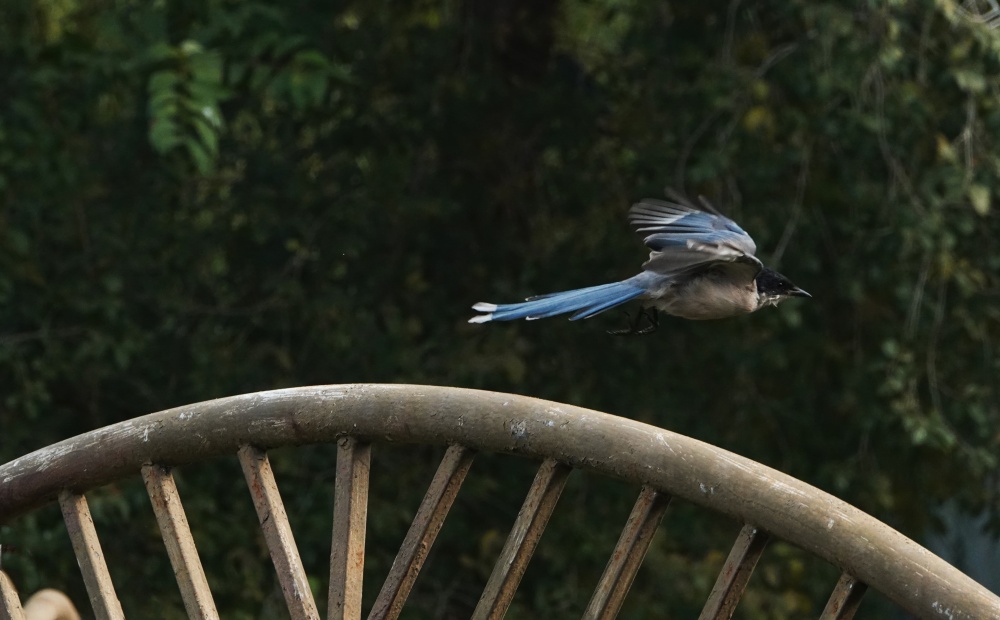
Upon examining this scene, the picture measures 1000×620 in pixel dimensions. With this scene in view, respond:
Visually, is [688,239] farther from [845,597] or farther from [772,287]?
[845,597]

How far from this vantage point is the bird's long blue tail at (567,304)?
10.2 feet

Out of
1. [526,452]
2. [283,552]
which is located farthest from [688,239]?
[283,552]

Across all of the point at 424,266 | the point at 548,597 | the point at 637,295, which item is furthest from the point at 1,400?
the point at 637,295

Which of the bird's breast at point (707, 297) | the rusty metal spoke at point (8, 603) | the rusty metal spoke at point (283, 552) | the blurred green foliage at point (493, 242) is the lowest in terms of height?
the blurred green foliage at point (493, 242)

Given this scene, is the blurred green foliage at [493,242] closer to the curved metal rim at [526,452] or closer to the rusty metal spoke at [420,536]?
the curved metal rim at [526,452]

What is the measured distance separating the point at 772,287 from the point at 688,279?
0.35 m

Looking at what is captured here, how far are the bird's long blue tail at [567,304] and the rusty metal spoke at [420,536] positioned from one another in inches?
37.1

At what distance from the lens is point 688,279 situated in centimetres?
379

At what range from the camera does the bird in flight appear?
135 inches

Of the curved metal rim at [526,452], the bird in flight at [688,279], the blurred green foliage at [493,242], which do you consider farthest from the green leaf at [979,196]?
the curved metal rim at [526,452]

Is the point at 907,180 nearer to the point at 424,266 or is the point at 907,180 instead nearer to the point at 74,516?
the point at 424,266

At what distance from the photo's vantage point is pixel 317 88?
4.69m

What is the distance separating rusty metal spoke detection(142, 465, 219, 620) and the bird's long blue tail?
0.89 metres

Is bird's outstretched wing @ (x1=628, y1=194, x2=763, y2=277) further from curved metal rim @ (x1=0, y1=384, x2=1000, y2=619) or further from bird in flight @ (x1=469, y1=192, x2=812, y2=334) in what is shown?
curved metal rim @ (x1=0, y1=384, x2=1000, y2=619)
